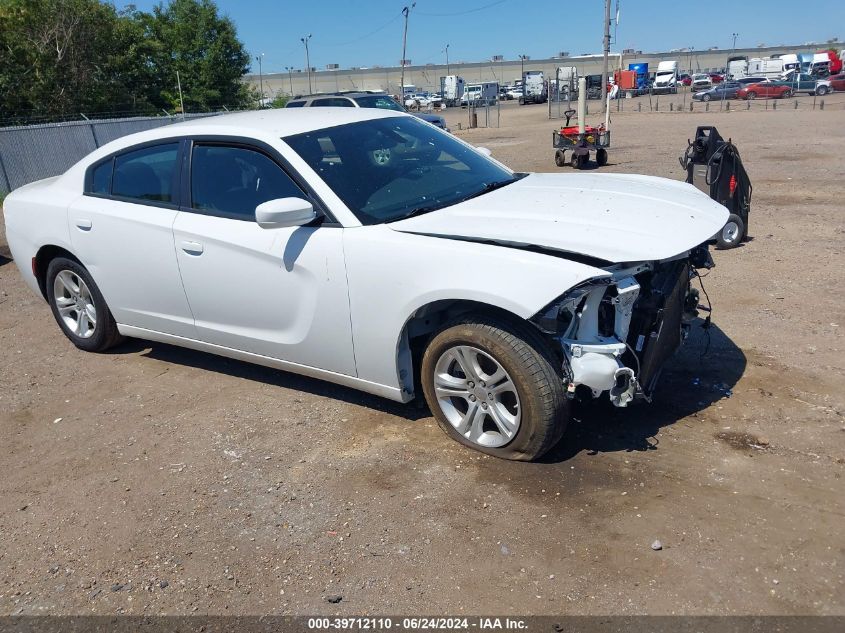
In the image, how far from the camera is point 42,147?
16.9 metres

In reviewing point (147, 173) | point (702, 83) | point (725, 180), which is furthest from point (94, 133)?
point (702, 83)

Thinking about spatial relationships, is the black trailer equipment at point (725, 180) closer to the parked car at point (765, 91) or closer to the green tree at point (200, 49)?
the green tree at point (200, 49)

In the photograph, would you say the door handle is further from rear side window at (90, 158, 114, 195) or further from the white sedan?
rear side window at (90, 158, 114, 195)

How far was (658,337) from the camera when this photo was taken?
3.64 metres

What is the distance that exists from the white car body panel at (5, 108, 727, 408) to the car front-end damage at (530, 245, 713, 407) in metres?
0.07

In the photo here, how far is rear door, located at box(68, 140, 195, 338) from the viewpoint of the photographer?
15.6 feet

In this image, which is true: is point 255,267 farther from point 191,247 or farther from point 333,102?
point 333,102

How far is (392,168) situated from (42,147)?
609 inches

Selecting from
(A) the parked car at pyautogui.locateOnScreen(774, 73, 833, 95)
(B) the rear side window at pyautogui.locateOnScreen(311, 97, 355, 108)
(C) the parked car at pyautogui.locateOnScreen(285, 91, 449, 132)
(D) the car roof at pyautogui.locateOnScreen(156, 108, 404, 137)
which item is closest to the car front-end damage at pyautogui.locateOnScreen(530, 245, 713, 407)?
(D) the car roof at pyautogui.locateOnScreen(156, 108, 404, 137)

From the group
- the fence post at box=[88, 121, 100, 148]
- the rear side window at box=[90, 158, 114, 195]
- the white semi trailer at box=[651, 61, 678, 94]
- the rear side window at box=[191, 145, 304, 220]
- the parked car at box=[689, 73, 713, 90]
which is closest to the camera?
the rear side window at box=[191, 145, 304, 220]

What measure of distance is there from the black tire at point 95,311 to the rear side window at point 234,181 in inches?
53.8

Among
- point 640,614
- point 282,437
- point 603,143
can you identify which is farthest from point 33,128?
point 640,614

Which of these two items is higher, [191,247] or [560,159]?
[191,247]

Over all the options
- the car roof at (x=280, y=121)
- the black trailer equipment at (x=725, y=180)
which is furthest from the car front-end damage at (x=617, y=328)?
the black trailer equipment at (x=725, y=180)
